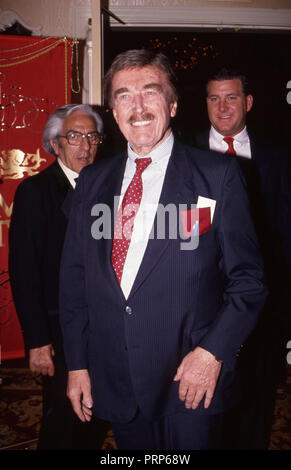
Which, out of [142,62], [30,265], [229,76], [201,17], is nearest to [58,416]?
[30,265]

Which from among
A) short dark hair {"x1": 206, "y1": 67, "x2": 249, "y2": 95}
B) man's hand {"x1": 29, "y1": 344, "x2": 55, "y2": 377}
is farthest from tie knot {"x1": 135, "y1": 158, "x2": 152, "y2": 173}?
short dark hair {"x1": 206, "y1": 67, "x2": 249, "y2": 95}

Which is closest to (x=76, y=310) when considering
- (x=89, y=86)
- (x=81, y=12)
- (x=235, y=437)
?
(x=235, y=437)

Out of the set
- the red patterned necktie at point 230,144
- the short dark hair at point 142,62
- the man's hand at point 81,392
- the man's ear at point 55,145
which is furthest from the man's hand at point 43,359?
the red patterned necktie at point 230,144

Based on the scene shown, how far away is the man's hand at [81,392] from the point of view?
1.43 metres

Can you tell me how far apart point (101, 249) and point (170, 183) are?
0.34 m

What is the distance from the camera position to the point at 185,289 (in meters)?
1.22

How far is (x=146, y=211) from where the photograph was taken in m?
1.32

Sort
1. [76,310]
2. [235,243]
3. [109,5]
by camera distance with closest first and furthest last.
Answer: [235,243], [76,310], [109,5]

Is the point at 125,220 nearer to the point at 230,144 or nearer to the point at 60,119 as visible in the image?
the point at 60,119

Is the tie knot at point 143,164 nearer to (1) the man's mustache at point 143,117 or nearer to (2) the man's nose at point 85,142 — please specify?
(1) the man's mustache at point 143,117

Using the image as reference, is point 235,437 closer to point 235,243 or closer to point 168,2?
point 235,243

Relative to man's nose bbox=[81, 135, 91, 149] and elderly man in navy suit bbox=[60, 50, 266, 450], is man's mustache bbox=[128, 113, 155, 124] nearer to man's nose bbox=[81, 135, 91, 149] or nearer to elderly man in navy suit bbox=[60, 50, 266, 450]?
elderly man in navy suit bbox=[60, 50, 266, 450]

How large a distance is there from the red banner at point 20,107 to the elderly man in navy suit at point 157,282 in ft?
6.06

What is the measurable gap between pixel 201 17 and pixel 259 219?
7.41ft
